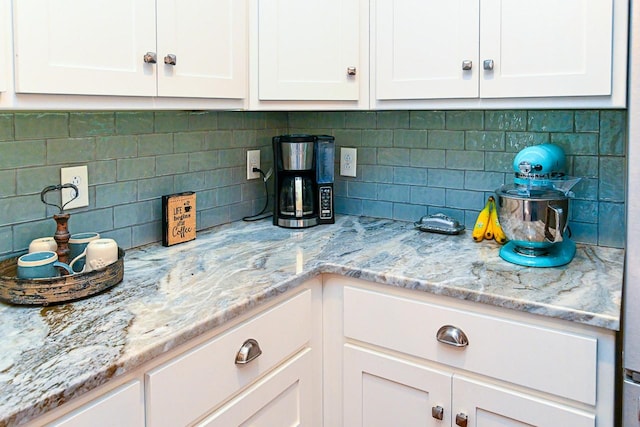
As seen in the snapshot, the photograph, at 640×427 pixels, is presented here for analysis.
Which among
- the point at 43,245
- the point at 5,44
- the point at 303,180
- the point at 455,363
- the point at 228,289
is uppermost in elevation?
the point at 5,44

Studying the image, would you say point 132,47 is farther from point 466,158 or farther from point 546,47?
point 466,158

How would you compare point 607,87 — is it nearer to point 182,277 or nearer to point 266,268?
point 266,268

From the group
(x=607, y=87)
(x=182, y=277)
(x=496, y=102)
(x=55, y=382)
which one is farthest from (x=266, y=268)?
(x=607, y=87)

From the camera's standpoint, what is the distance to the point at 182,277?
1.44m

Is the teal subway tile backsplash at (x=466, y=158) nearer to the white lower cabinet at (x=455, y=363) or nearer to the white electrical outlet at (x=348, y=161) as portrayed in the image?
the white electrical outlet at (x=348, y=161)

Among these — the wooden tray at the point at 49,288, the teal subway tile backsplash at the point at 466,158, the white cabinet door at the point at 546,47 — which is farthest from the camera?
the teal subway tile backsplash at the point at 466,158

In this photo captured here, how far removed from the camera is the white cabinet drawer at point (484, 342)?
124 centimetres

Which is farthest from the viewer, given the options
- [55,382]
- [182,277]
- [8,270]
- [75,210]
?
[75,210]

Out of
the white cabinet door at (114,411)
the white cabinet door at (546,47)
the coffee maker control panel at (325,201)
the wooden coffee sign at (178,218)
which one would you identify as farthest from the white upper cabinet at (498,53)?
the white cabinet door at (114,411)

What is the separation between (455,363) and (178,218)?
976 millimetres

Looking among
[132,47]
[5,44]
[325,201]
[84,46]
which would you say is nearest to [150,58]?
[132,47]

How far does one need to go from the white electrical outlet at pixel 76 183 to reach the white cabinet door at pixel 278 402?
0.72 m

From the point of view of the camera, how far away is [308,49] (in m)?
1.77

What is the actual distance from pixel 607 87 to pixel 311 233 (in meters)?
1.02
